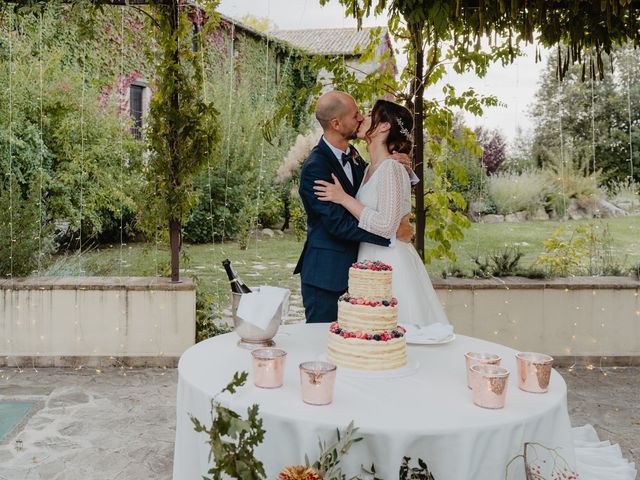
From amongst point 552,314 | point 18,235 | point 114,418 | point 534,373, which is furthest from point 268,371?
point 18,235

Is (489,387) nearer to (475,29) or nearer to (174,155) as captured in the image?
(475,29)

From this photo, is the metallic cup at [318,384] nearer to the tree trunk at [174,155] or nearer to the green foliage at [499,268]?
the tree trunk at [174,155]

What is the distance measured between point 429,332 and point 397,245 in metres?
0.49

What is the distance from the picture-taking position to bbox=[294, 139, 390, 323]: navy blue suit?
267 cm

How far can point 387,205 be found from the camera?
2570 mm

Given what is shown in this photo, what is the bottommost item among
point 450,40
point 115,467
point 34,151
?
point 115,467

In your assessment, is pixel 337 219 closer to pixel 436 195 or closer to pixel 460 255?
pixel 436 195

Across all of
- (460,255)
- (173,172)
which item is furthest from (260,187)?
(173,172)

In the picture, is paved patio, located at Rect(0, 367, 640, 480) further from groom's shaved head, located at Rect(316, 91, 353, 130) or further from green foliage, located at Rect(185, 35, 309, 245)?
green foliage, located at Rect(185, 35, 309, 245)

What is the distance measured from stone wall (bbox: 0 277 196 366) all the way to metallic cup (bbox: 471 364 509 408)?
3.23 meters

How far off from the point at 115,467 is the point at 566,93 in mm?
17527

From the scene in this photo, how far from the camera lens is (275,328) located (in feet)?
7.08

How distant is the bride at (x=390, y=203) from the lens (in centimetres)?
257

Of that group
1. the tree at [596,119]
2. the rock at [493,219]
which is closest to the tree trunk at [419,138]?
the rock at [493,219]
